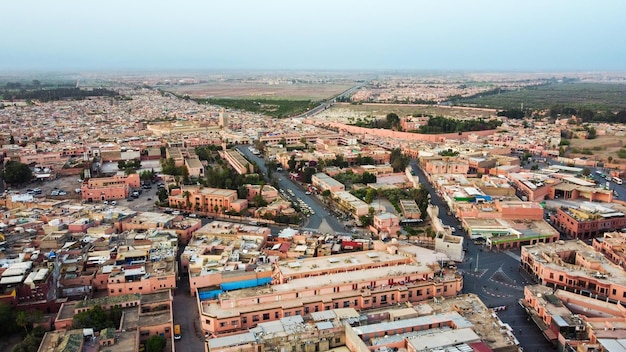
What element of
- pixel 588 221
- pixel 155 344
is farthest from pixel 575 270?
pixel 155 344

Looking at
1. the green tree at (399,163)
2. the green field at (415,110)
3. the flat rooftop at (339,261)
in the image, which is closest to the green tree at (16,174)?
the flat rooftop at (339,261)

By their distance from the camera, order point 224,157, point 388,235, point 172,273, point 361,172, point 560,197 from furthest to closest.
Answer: point 224,157
point 361,172
point 560,197
point 388,235
point 172,273

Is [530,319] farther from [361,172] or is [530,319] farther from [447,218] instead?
[361,172]

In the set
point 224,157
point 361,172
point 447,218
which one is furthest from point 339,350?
point 224,157

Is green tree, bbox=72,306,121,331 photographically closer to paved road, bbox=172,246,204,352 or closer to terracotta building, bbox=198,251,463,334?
paved road, bbox=172,246,204,352

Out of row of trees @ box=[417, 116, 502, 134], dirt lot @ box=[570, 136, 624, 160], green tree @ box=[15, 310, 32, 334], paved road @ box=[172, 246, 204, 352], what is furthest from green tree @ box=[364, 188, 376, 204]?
row of trees @ box=[417, 116, 502, 134]

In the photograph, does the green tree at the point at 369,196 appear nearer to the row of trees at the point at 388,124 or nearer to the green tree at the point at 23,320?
the green tree at the point at 23,320
